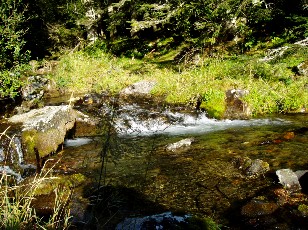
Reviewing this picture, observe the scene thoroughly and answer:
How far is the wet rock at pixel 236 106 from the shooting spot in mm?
10391

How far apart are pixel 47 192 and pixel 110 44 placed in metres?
17.7

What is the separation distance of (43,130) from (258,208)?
492cm

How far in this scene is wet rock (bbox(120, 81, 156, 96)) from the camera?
12430mm

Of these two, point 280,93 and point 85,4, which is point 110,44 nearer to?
point 85,4

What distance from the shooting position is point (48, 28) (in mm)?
19234

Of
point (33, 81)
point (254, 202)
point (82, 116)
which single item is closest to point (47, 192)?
point (254, 202)

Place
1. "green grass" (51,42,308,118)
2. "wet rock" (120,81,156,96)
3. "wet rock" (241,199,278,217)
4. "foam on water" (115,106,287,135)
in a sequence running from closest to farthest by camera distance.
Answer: "wet rock" (241,199,278,217)
"foam on water" (115,106,287,135)
"green grass" (51,42,308,118)
"wet rock" (120,81,156,96)

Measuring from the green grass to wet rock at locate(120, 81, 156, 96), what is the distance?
0.31 metres

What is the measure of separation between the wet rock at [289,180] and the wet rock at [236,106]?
516 cm

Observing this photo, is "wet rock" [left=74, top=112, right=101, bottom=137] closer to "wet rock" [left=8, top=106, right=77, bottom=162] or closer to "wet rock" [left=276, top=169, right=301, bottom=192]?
"wet rock" [left=8, top=106, right=77, bottom=162]

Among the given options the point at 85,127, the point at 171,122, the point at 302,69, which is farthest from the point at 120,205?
the point at 302,69

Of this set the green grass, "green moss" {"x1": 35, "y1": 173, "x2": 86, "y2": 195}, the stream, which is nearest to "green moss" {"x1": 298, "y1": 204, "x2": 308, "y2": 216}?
the stream

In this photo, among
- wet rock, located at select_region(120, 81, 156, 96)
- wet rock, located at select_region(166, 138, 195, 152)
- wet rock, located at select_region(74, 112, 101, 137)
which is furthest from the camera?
wet rock, located at select_region(120, 81, 156, 96)

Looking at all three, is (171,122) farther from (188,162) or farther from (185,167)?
(185,167)
